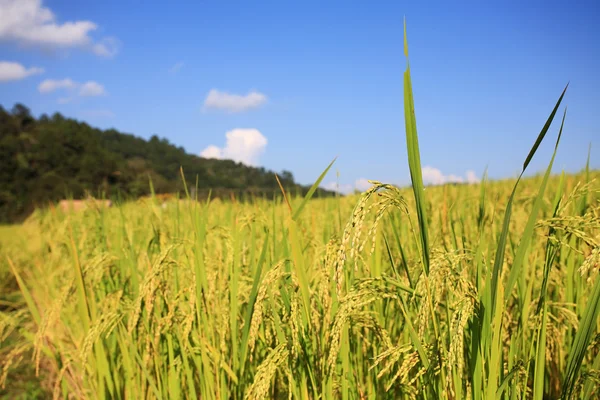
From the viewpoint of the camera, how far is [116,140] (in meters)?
29.8

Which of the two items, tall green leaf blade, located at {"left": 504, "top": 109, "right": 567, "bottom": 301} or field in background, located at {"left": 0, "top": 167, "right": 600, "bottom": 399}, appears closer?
tall green leaf blade, located at {"left": 504, "top": 109, "right": 567, "bottom": 301}

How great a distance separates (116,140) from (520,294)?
32.0 m

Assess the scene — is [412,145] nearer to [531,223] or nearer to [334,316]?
[531,223]

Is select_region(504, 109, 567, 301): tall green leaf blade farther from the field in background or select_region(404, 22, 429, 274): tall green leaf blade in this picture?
select_region(404, 22, 429, 274): tall green leaf blade

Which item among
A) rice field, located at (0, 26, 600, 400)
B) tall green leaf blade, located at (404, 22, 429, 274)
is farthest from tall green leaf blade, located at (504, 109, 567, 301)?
tall green leaf blade, located at (404, 22, 429, 274)

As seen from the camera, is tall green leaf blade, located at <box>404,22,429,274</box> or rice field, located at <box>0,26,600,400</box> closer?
tall green leaf blade, located at <box>404,22,429,274</box>

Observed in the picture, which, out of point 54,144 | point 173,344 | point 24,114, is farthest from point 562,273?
point 24,114

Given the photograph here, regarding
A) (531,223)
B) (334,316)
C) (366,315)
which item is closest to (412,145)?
(531,223)

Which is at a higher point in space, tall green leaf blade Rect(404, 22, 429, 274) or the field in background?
tall green leaf blade Rect(404, 22, 429, 274)

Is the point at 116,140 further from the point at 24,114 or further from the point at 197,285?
the point at 197,285

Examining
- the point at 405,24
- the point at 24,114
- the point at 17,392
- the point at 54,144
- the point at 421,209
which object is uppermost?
the point at 24,114

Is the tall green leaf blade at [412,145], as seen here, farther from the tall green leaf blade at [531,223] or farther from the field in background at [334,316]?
the tall green leaf blade at [531,223]

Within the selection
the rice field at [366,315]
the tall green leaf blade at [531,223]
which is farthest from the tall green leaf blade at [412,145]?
the tall green leaf blade at [531,223]

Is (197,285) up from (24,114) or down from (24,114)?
down
